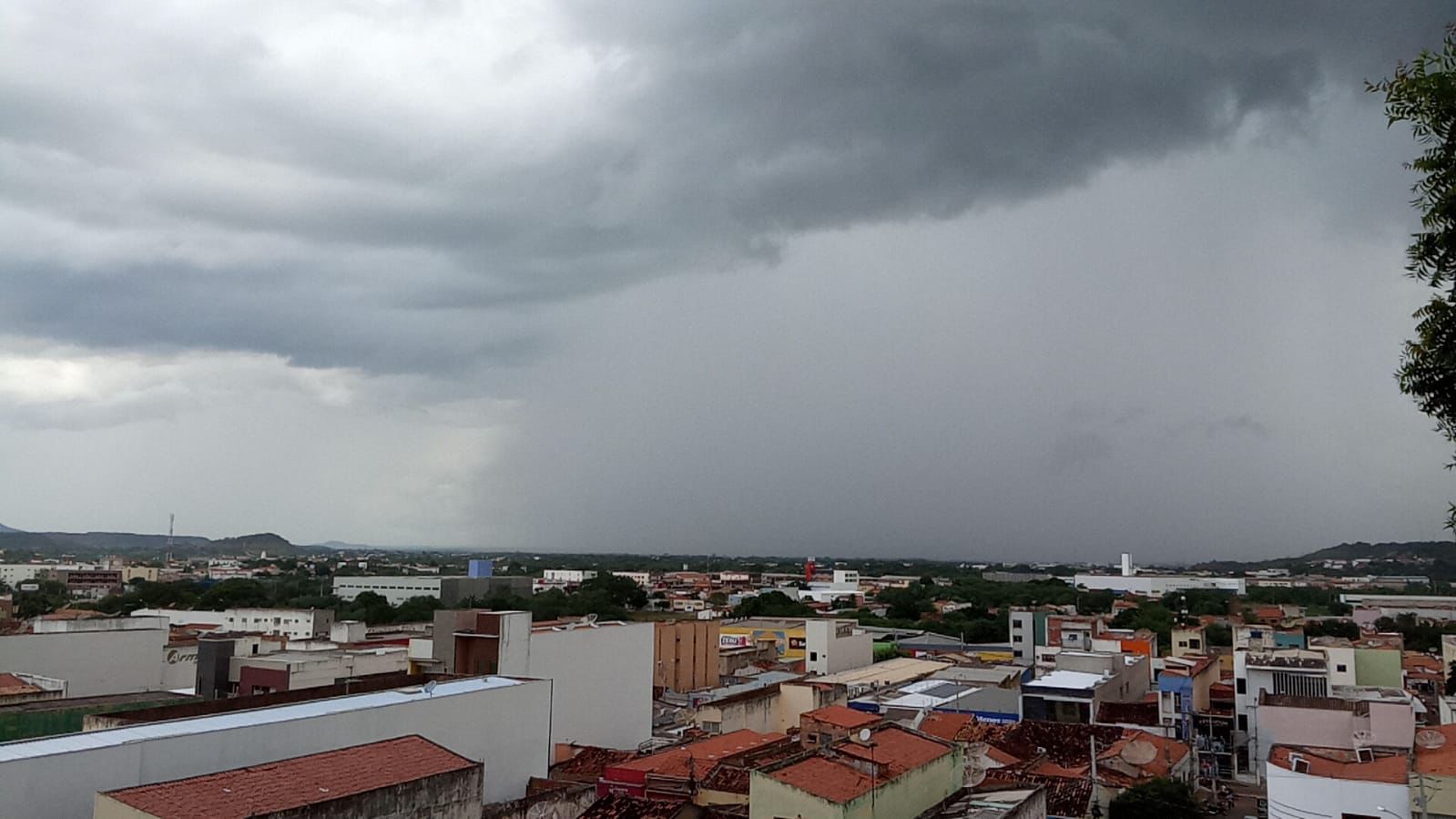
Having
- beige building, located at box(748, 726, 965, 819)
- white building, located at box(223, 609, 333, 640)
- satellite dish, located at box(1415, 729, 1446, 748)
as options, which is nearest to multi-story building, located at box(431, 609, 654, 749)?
beige building, located at box(748, 726, 965, 819)

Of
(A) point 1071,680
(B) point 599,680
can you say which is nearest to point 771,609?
(A) point 1071,680

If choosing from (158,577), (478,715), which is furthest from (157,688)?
(158,577)

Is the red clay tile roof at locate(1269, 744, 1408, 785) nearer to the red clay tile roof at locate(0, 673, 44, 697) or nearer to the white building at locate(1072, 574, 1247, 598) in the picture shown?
the red clay tile roof at locate(0, 673, 44, 697)

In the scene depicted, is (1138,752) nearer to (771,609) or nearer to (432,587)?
(771,609)

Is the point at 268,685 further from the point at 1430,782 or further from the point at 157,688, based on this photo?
the point at 1430,782

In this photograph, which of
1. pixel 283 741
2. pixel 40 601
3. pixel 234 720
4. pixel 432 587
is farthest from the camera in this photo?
pixel 432 587

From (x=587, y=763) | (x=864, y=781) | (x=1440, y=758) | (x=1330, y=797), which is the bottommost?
(x=587, y=763)

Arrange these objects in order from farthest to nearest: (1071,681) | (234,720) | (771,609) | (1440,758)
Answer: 1. (771,609)
2. (1071,681)
3. (1440,758)
4. (234,720)
